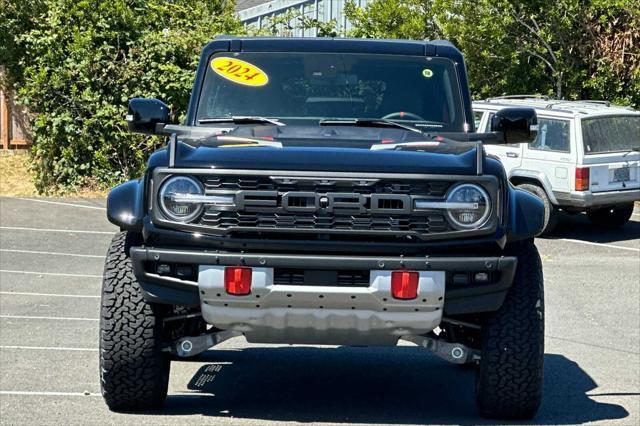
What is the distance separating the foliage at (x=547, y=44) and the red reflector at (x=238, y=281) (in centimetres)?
1614

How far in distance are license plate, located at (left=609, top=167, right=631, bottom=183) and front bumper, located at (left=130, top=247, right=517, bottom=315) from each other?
11.4 meters

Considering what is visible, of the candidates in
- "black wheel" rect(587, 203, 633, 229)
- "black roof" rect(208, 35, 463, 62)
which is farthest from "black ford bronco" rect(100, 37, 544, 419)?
"black wheel" rect(587, 203, 633, 229)

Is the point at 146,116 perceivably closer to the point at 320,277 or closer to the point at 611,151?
the point at 320,277

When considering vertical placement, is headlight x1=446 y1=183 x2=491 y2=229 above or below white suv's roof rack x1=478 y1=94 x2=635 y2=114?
above

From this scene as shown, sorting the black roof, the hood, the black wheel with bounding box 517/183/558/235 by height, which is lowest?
the black wheel with bounding box 517/183/558/235

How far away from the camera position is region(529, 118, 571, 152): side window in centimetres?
1733

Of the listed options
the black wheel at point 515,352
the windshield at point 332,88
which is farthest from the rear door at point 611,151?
the black wheel at point 515,352

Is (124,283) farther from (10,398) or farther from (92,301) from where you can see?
(92,301)

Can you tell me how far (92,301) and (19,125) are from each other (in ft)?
44.4

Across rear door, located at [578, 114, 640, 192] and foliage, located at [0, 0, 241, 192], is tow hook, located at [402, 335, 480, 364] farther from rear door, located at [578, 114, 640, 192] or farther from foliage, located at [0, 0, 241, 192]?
foliage, located at [0, 0, 241, 192]

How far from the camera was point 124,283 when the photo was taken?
21.9 feet

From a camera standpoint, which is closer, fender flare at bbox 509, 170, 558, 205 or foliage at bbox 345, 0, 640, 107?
fender flare at bbox 509, 170, 558, 205

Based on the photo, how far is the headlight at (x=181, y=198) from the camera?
619 centimetres

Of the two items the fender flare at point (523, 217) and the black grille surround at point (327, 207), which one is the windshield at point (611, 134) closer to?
the fender flare at point (523, 217)
